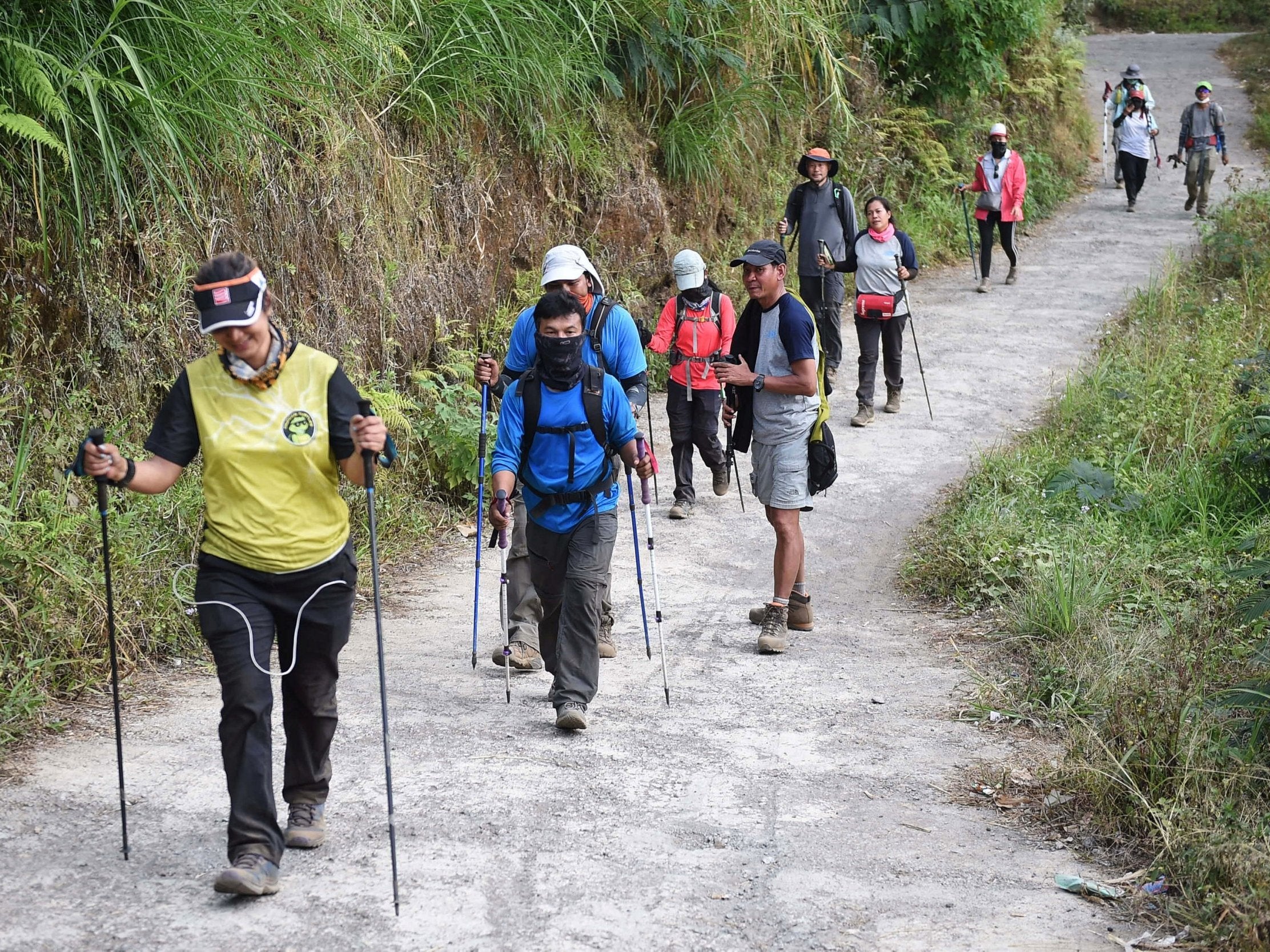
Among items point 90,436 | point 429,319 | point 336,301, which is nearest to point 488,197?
point 429,319

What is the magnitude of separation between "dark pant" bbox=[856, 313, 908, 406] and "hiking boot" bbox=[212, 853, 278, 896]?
8.52 m

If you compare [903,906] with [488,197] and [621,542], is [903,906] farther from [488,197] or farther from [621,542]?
[488,197]

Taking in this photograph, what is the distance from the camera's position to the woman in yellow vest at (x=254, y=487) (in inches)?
166

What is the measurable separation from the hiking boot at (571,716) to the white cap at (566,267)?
2179 millimetres

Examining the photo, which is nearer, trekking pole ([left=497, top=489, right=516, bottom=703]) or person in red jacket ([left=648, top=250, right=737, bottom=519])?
trekking pole ([left=497, top=489, right=516, bottom=703])

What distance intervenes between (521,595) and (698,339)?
3.32 metres

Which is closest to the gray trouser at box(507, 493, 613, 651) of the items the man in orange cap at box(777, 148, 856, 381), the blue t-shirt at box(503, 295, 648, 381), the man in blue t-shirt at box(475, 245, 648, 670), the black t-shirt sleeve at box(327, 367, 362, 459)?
the man in blue t-shirt at box(475, 245, 648, 670)

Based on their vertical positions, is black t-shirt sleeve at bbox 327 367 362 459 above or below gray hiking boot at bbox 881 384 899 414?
above

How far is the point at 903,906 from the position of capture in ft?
14.5

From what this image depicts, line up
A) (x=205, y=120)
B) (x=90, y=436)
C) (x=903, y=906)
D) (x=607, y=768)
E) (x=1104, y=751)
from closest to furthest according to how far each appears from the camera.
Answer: (x=90, y=436) → (x=903, y=906) → (x=1104, y=751) → (x=607, y=768) → (x=205, y=120)

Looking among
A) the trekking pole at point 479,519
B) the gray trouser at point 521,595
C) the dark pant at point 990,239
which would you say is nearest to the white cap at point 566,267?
the trekking pole at point 479,519

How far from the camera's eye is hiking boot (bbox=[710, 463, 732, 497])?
33.5 ft

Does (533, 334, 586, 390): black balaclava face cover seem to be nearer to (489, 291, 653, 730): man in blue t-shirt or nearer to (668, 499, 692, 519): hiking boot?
(489, 291, 653, 730): man in blue t-shirt

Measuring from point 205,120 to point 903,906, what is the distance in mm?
5656
